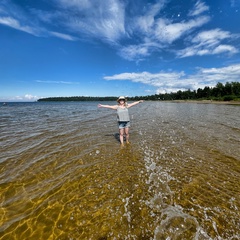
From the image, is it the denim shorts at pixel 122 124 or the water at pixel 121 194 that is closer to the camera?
the water at pixel 121 194

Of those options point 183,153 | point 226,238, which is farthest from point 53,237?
point 183,153

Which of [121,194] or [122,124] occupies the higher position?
[122,124]

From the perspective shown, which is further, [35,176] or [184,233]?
[35,176]

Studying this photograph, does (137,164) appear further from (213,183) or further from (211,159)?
(211,159)

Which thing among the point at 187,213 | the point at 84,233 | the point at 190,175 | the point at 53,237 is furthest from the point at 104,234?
the point at 190,175

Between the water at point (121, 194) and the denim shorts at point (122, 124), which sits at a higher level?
the denim shorts at point (122, 124)

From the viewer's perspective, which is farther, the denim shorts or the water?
the denim shorts

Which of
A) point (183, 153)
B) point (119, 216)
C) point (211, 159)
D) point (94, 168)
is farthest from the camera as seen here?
point (183, 153)

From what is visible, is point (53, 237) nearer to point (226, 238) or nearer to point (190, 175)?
point (226, 238)

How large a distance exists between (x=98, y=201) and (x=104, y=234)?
1.35m

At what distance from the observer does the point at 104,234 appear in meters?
4.27

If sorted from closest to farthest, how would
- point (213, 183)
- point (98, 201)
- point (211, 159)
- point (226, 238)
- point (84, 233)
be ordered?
point (226, 238)
point (84, 233)
point (98, 201)
point (213, 183)
point (211, 159)

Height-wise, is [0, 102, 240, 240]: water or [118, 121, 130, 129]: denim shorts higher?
[118, 121, 130, 129]: denim shorts

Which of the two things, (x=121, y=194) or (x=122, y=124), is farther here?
(x=122, y=124)
